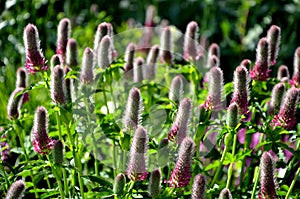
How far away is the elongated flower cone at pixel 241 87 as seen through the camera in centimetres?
230

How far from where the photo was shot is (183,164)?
2164 millimetres

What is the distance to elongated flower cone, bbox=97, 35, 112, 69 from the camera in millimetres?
2566

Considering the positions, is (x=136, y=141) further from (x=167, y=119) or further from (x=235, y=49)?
(x=235, y=49)

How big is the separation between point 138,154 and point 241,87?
48 centimetres

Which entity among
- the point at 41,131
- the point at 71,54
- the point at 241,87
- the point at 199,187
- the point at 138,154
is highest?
the point at 71,54

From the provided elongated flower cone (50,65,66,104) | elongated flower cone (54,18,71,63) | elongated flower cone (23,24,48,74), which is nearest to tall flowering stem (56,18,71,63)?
elongated flower cone (54,18,71,63)

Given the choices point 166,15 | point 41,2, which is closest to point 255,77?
point 41,2

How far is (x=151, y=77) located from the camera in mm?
3238

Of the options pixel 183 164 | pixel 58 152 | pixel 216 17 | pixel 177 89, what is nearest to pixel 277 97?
pixel 177 89

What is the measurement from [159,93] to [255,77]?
2.48 feet

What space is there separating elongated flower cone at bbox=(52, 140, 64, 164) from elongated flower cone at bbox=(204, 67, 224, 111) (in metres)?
0.61

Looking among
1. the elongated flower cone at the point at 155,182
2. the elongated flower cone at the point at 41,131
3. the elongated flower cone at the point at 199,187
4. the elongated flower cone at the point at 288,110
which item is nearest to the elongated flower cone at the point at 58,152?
the elongated flower cone at the point at 41,131

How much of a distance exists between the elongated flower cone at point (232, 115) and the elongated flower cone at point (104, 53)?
0.61 metres

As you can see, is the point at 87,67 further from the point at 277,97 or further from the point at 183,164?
the point at 277,97
